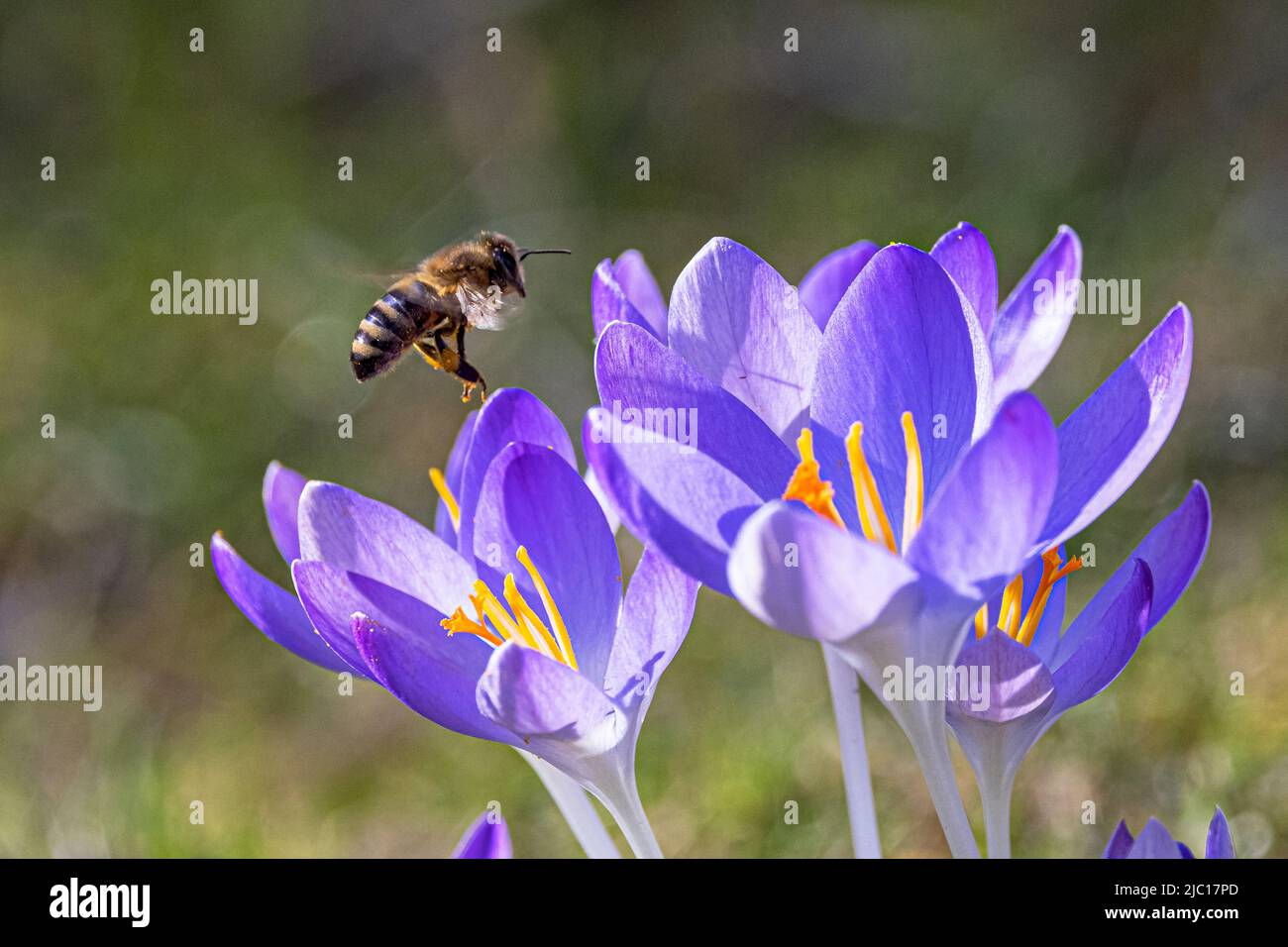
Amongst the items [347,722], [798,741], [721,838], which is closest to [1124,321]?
[798,741]

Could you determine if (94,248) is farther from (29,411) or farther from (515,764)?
(515,764)

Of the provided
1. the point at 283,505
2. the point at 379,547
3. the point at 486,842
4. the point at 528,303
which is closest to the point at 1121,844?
the point at 486,842

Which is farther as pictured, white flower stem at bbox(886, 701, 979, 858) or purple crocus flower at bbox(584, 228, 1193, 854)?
white flower stem at bbox(886, 701, 979, 858)

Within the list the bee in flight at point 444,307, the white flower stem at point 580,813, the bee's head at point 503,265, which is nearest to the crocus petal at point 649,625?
the white flower stem at point 580,813

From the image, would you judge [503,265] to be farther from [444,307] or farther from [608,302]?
[608,302]

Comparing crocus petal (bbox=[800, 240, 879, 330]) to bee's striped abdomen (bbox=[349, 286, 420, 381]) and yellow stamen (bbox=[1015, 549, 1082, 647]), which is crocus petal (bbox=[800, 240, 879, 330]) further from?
bee's striped abdomen (bbox=[349, 286, 420, 381])

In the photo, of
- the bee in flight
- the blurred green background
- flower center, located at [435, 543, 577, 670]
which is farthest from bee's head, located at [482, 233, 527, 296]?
flower center, located at [435, 543, 577, 670]
